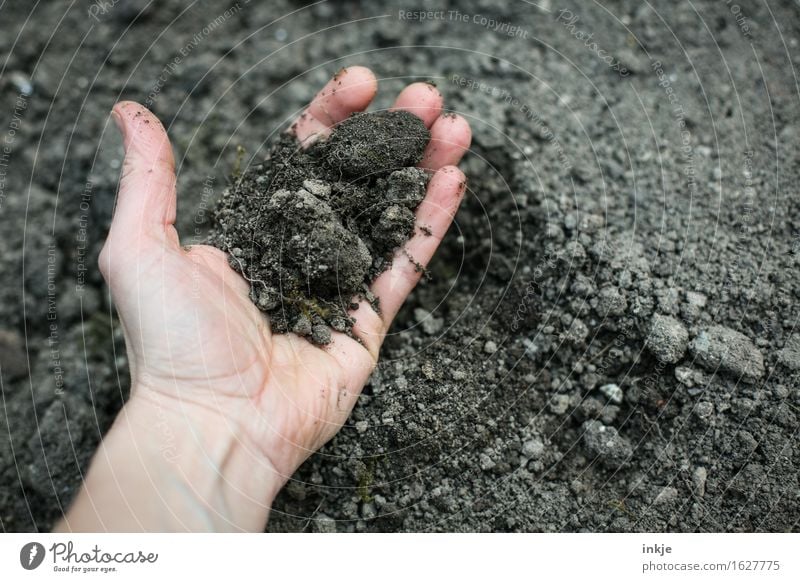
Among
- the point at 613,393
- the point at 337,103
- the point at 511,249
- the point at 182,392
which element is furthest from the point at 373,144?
the point at 613,393

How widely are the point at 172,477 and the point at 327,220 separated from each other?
3.75 ft

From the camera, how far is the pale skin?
227 centimetres

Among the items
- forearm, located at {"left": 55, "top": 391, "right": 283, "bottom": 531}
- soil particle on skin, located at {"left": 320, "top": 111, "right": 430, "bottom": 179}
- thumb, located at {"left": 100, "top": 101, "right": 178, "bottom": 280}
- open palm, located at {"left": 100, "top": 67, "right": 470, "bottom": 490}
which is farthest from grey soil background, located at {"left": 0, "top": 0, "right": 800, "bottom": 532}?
thumb, located at {"left": 100, "top": 101, "right": 178, "bottom": 280}

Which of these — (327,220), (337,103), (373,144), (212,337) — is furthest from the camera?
(337,103)

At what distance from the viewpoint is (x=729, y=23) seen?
3.42m

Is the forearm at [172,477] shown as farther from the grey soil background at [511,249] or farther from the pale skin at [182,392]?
the grey soil background at [511,249]

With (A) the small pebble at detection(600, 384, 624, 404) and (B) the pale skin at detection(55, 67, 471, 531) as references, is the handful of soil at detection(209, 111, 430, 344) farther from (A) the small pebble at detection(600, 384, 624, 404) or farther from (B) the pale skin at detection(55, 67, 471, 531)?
(A) the small pebble at detection(600, 384, 624, 404)

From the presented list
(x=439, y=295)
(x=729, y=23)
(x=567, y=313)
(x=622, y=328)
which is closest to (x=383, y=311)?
(x=439, y=295)

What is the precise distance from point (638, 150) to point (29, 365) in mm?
3289

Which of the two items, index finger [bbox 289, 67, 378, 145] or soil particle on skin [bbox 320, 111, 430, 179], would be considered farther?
index finger [bbox 289, 67, 378, 145]

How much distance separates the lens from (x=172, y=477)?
2318mm

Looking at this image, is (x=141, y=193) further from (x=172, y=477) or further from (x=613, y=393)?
(x=613, y=393)

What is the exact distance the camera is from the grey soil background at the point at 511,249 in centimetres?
263

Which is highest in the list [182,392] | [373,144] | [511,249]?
[373,144]
